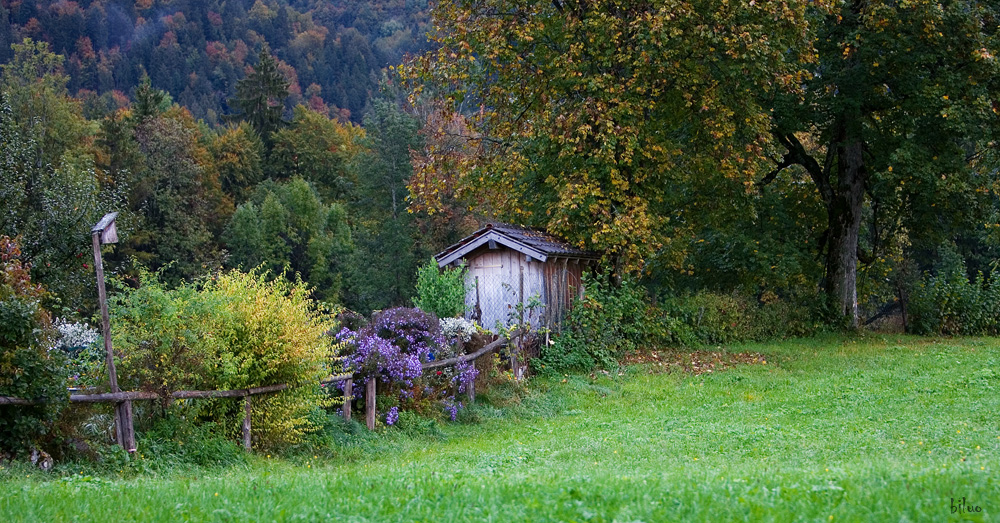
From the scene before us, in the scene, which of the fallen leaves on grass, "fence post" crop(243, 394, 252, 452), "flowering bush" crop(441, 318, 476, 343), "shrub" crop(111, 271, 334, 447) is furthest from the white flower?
the fallen leaves on grass

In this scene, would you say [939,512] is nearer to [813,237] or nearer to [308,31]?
[813,237]

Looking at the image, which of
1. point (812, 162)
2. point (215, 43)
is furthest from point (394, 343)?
point (215, 43)

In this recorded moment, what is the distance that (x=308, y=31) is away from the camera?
114m

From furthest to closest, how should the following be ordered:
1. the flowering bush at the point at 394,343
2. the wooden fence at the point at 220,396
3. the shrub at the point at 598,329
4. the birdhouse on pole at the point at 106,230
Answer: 1. the shrub at the point at 598,329
2. the flowering bush at the point at 394,343
3. the birdhouse on pole at the point at 106,230
4. the wooden fence at the point at 220,396

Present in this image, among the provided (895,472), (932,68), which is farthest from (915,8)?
(895,472)

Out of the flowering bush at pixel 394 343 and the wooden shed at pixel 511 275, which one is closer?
the flowering bush at pixel 394 343

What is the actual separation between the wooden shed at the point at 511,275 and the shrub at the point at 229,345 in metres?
7.11

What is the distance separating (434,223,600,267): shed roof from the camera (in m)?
17.8

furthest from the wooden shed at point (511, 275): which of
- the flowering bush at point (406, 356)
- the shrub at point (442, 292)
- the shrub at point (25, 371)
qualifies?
the shrub at point (25, 371)

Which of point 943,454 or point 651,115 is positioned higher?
point 651,115

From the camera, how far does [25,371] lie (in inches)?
336

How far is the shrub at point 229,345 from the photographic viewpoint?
10.0 metres

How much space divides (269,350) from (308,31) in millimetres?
110737

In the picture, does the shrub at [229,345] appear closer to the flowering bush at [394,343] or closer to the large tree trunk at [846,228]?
the flowering bush at [394,343]
